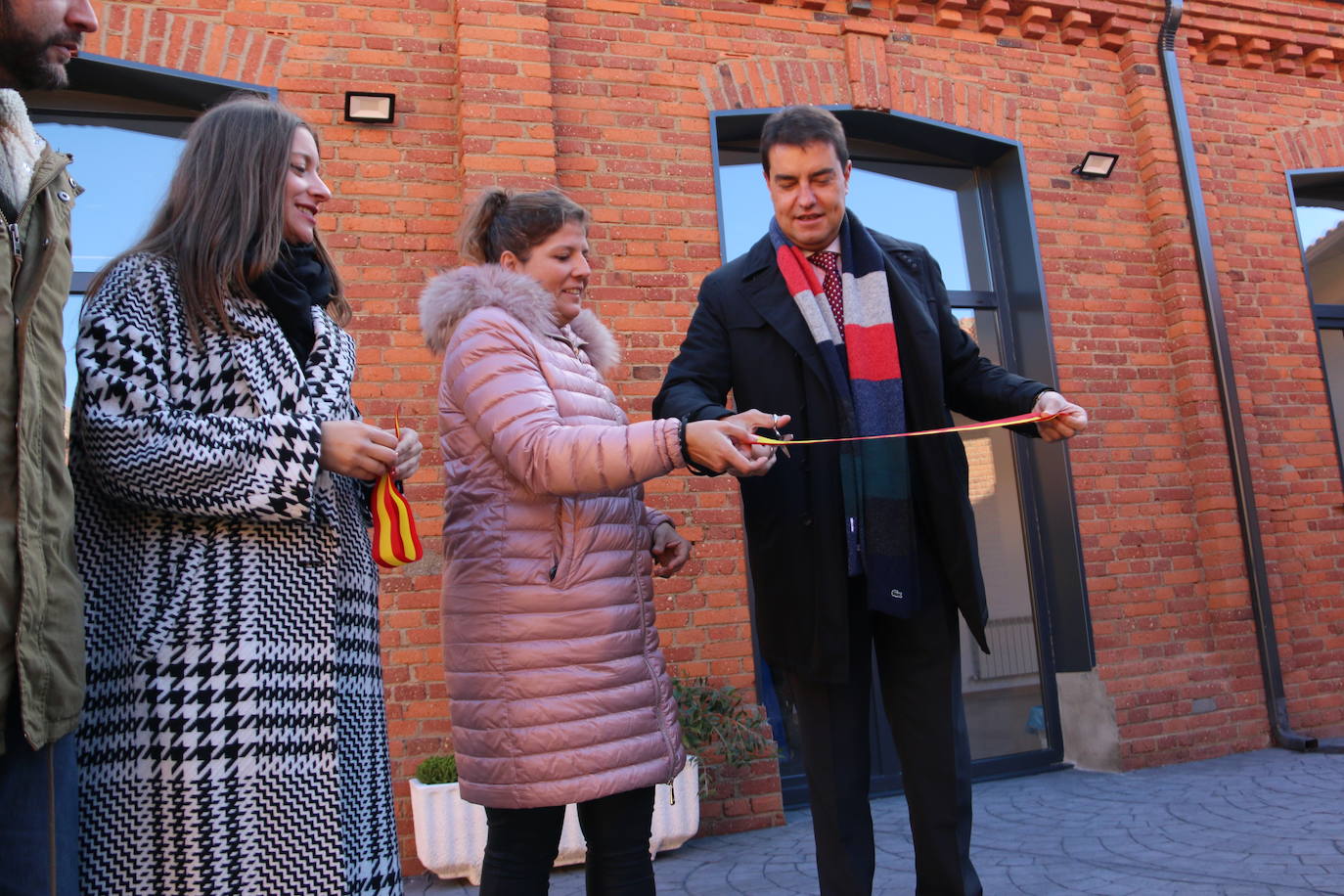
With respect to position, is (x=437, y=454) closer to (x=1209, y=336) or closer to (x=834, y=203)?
(x=834, y=203)

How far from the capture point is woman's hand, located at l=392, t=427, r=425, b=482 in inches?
77.6

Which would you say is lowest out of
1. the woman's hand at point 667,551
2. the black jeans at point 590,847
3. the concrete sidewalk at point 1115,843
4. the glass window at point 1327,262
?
the concrete sidewalk at point 1115,843

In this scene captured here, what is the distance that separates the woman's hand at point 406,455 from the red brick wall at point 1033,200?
2.74m

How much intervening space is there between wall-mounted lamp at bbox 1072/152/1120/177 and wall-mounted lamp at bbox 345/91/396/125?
4.22 metres

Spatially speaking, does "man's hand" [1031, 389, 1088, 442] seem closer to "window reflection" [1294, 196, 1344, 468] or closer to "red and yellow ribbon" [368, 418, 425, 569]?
"red and yellow ribbon" [368, 418, 425, 569]

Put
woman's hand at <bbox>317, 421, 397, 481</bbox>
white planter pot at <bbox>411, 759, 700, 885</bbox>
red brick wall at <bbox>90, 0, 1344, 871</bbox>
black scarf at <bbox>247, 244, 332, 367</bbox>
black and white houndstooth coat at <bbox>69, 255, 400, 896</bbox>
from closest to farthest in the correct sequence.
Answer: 1. black and white houndstooth coat at <bbox>69, 255, 400, 896</bbox>
2. woman's hand at <bbox>317, 421, 397, 481</bbox>
3. black scarf at <bbox>247, 244, 332, 367</bbox>
4. white planter pot at <bbox>411, 759, 700, 885</bbox>
5. red brick wall at <bbox>90, 0, 1344, 871</bbox>

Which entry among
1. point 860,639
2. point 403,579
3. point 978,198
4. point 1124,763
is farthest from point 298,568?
point 978,198

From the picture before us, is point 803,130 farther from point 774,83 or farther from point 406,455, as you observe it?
point 774,83

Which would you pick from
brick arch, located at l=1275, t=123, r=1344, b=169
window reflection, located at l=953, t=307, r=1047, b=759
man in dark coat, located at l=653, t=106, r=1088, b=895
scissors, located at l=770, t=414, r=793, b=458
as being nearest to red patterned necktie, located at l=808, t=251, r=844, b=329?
man in dark coat, located at l=653, t=106, r=1088, b=895

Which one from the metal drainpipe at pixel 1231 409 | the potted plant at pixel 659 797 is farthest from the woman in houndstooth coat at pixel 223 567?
the metal drainpipe at pixel 1231 409

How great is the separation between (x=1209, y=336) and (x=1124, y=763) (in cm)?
272

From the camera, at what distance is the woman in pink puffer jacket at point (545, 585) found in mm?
2102

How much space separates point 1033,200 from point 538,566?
5099mm

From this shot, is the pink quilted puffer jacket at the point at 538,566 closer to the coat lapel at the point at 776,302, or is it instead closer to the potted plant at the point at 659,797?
the coat lapel at the point at 776,302
